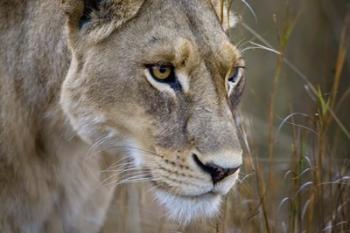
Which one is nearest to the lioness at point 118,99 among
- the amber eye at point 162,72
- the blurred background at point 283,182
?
the amber eye at point 162,72

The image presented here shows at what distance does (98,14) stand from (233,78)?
1.70ft

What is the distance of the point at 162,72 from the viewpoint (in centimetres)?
349

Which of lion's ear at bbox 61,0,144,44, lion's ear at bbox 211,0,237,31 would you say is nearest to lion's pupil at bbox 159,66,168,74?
lion's ear at bbox 61,0,144,44

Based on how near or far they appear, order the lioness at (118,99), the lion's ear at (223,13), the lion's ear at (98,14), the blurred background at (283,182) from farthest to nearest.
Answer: the blurred background at (283,182) → the lion's ear at (223,13) → the lion's ear at (98,14) → the lioness at (118,99)

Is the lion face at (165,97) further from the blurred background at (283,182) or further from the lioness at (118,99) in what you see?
the blurred background at (283,182)

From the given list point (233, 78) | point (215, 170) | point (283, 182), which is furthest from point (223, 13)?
point (283, 182)

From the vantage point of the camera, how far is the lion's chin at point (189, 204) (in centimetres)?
346

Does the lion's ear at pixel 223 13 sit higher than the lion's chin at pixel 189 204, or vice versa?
the lion's ear at pixel 223 13

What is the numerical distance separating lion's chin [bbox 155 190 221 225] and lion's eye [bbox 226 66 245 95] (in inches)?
16.2

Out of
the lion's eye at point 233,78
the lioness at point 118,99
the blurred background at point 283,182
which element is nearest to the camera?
the lioness at point 118,99

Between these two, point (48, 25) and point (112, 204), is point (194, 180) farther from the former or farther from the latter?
point (112, 204)

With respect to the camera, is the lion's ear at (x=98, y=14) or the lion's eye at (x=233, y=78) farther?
the lion's eye at (x=233, y=78)

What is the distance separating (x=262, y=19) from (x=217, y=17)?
128 inches

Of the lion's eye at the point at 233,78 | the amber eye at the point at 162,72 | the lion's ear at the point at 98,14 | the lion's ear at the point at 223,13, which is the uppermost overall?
the lion's ear at the point at 98,14
